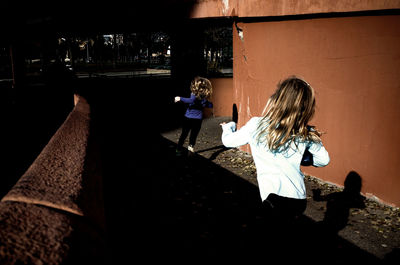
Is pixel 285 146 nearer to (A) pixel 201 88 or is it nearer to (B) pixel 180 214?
(B) pixel 180 214

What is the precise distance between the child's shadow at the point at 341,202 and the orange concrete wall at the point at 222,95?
750 cm

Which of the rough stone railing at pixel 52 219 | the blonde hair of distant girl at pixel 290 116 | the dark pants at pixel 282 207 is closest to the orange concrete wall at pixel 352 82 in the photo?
the blonde hair of distant girl at pixel 290 116

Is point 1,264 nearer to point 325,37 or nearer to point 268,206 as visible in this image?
point 268,206

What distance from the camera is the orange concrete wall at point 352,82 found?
4957 mm

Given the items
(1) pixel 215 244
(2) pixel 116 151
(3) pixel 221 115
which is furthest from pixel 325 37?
(3) pixel 221 115

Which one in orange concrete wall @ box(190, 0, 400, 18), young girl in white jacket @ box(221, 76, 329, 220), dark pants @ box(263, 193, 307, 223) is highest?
orange concrete wall @ box(190, 0, 400, 18)

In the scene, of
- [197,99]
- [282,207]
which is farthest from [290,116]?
[197,99]

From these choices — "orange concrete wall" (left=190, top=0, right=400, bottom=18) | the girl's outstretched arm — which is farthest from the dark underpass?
"orange concrete wall" (left=190, top=0, right=400, bottom=18)

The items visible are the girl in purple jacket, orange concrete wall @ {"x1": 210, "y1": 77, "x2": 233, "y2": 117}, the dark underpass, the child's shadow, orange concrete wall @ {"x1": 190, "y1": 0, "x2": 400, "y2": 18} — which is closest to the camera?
the dark underpass

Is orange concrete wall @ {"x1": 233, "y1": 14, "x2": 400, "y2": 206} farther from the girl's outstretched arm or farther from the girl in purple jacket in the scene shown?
the girl's outstretched arm

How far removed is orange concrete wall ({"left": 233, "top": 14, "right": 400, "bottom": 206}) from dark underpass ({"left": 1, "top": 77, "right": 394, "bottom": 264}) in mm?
1549

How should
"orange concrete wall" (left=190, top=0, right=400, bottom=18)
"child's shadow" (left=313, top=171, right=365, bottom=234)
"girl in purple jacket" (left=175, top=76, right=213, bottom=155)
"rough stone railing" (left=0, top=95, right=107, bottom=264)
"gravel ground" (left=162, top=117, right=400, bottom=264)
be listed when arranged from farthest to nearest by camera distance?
"girl in purple jacket" (left=175, top=76, right=213, bottom=155) → "orange concrete wall" (left=190, top=0, right=400, bottom=18) → "child's shadow" (left=313, top=171, right=365, bottom=234) → "gravel ground" (left=162, top=117, right=400, bottom=264) → "rough stone railing" (left=0, top=95, right=107, bottom=264)

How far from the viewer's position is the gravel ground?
404cm

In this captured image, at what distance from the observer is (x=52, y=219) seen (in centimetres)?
107
